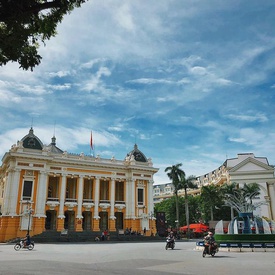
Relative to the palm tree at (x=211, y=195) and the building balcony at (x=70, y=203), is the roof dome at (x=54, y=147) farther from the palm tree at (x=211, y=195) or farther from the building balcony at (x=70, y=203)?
the palm tree at (x=211, y=195)

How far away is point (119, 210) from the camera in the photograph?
4928cm

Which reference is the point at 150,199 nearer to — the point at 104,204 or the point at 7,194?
the point at 104,204

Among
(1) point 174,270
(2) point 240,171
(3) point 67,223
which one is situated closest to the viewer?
(1) point 174,270

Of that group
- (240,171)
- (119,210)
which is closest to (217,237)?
(119,210)

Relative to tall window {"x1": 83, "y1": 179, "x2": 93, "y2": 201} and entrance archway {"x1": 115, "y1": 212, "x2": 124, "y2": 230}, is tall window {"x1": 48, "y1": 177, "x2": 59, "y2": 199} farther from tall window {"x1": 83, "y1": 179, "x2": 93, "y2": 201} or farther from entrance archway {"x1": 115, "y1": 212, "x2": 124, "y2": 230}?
entrance archway {"x1": 115, "y1": 212, "x2": 124, "y2": 230}

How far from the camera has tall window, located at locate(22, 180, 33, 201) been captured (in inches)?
1654

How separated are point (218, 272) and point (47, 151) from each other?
37837 millimetres

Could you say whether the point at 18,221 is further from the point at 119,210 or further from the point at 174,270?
the point at 174,270

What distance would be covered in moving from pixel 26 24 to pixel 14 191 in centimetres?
3742

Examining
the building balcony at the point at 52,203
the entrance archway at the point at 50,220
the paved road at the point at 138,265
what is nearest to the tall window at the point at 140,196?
the building balcony at the point at 52,203

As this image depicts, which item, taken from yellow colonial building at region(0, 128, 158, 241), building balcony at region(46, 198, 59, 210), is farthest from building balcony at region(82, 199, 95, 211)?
building balcony at region(46, 198, 59, 210)

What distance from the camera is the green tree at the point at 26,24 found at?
268 inches

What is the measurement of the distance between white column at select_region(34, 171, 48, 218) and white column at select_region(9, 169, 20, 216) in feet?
9.61

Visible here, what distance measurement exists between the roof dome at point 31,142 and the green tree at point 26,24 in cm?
3842
